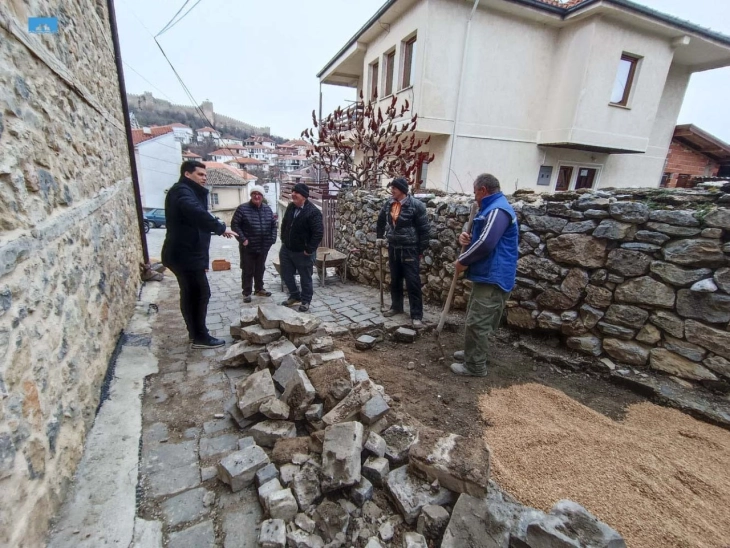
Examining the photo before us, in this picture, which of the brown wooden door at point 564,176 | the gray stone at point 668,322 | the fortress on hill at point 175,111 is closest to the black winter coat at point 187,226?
the gray stone at point 668,322

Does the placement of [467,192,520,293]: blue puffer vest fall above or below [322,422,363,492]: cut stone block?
above

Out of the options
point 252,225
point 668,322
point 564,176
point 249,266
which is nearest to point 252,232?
point 252,225

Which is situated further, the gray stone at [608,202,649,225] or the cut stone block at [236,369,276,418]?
the gray stone at [608,202,649,225]

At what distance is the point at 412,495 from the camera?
186 cm

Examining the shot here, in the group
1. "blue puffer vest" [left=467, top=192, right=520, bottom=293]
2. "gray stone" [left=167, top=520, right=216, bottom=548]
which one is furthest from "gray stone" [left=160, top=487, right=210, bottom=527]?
"blue puffer vest" [left=467, top=192, right=520, bottom=293]

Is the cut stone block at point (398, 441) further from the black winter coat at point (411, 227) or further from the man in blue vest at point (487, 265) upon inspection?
the black winter coat at point (411, 227)

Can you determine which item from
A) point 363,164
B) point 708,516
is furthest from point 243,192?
point 708,516

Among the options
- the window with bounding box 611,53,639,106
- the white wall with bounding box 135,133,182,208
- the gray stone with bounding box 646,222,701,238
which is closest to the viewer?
the gray stone with bounding box 646,222,701,238

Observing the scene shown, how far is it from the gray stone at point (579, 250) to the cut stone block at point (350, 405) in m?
2.46

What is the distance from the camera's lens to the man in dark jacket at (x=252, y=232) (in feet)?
16.2

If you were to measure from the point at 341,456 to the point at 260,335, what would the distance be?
168 centimetres

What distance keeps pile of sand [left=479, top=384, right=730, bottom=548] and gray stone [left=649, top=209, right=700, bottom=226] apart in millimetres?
1568

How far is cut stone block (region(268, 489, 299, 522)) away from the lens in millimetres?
1755

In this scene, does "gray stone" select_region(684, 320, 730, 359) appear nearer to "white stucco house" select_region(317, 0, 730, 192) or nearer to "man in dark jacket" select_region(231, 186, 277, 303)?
"man in dark jacket" select_region(231, 186, 277, 303)
